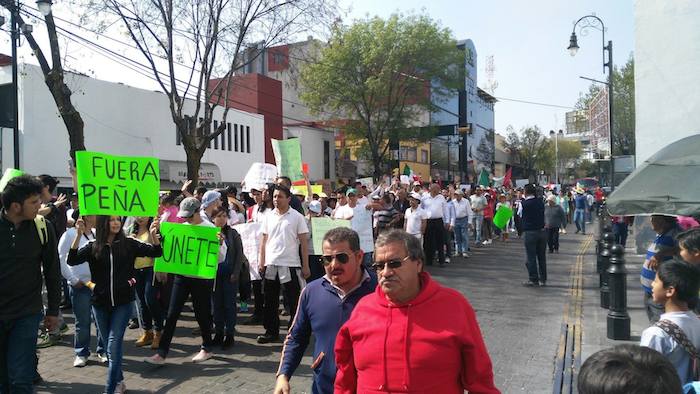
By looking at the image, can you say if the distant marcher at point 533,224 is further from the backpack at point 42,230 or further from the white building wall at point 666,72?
the backpack at point 42,230

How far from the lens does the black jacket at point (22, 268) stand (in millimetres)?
4055

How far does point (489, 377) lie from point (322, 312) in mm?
1050

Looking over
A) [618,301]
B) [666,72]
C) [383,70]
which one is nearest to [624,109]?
[383,70]

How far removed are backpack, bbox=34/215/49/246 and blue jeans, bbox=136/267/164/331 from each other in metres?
2.36

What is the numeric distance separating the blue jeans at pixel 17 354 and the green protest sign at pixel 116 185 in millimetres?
1319

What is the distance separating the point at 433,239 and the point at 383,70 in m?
23.3

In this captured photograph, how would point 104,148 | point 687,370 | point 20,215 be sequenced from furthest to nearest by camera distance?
point 104,148 → point 20,215 → point 687,370

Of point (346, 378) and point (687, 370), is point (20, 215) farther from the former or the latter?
point (687, 370)

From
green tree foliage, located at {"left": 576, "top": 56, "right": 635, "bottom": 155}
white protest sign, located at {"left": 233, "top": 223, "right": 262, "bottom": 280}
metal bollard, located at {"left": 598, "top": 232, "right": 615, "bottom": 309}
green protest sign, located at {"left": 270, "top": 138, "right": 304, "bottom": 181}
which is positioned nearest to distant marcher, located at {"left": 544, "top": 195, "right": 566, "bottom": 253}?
metal bollard, located at {"left": 598, "top": 232, "right": 615, "bottom": 309}

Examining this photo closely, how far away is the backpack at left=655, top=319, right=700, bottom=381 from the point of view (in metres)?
2.91

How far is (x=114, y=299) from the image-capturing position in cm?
485

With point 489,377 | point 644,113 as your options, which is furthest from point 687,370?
point 644,113

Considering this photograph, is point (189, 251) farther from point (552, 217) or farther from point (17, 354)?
point (552, 217)

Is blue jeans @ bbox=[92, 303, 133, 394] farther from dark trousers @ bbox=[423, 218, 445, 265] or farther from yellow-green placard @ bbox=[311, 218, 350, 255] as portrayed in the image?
dark trousers @ bbox=[423, 218, 445, 265]
